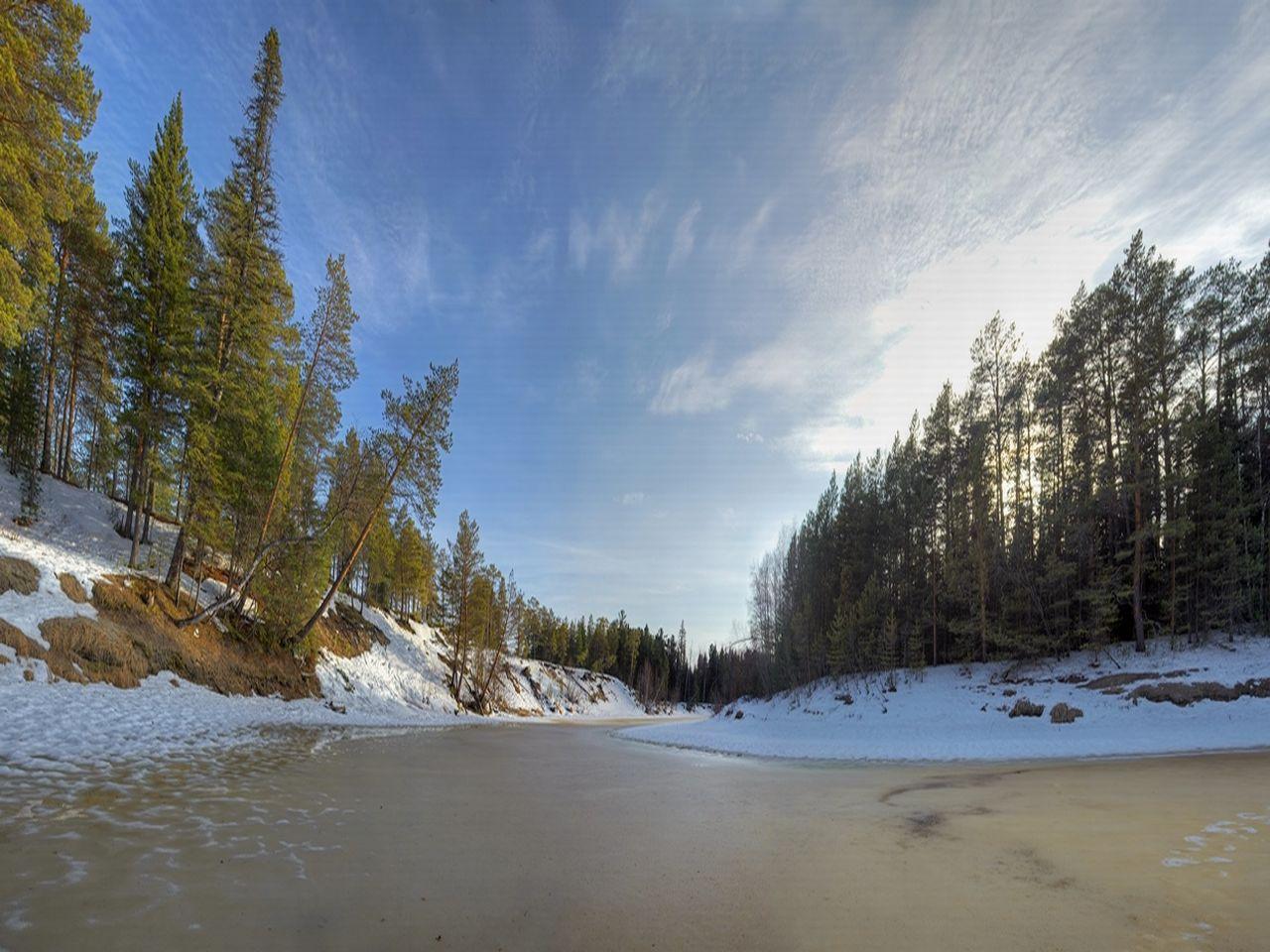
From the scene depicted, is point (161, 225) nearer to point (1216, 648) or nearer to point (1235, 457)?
point (1216, 648)

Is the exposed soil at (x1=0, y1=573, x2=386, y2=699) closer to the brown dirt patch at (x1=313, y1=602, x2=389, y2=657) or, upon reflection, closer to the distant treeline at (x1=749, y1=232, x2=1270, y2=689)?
the brown dirt patch at (x1=313, y1=602, x2=389, y2=657)

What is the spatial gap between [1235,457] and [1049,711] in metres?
14.4

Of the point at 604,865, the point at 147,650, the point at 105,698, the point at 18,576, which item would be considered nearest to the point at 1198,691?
the point at 604,865

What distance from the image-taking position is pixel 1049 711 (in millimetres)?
19594

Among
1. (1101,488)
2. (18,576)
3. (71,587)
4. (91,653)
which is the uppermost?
(1101,488)

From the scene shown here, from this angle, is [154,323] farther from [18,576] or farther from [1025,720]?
[1025,720]

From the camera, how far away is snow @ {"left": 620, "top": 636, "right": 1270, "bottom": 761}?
15.5m

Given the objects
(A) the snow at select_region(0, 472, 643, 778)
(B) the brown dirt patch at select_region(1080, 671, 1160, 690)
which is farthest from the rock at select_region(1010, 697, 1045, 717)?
(A) the snow at select_region(0, 472, 643, 778)

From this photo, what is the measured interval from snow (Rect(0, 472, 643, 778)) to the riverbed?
2.29 metres

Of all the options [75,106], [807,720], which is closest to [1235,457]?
[807,720]

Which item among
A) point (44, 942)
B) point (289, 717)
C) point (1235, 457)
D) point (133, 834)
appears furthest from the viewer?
point (1235, 457)

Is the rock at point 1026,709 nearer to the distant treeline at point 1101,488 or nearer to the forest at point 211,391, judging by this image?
the distant treeline at point 1101,488

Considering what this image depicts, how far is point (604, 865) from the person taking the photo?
4.76 meters

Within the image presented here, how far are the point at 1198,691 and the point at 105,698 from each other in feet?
104
